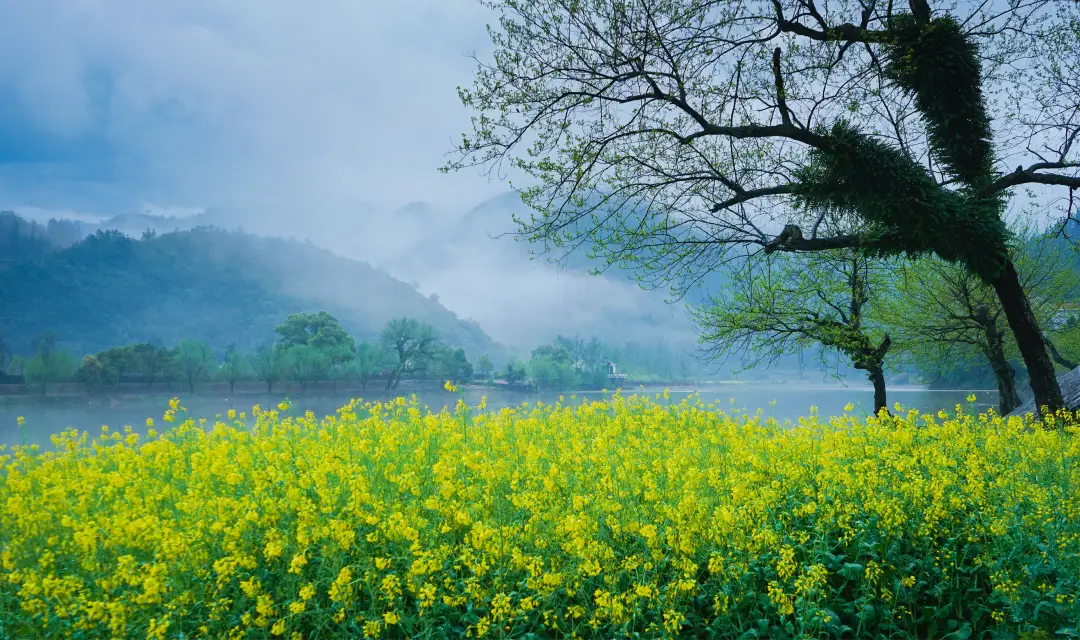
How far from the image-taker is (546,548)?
4.63 m

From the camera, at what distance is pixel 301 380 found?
34750 mm

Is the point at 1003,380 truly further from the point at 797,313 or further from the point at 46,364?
the point at 46,364

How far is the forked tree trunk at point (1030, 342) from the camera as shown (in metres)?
11.8

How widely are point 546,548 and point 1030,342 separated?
11667 millimetres

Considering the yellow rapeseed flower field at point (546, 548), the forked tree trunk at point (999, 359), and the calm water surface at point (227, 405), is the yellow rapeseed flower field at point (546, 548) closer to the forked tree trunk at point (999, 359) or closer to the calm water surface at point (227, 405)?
the calm water surface at point (227, 405)

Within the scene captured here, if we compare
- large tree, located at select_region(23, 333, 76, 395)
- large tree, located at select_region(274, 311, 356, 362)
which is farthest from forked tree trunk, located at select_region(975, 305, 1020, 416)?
large tree, located at select_region(23, 333, 76, 395)

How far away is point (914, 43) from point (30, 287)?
48855 millimetres

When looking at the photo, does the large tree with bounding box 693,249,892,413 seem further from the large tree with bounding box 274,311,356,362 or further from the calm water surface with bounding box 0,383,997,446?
the large tree with bounding box 274,311,356,362

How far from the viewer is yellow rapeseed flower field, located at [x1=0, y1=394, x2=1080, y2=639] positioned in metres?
4.21

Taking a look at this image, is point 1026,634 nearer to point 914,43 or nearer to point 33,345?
point 914,43

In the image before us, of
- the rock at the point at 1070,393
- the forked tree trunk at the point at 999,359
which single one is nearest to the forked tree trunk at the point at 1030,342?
the rock at the point at 1070,393

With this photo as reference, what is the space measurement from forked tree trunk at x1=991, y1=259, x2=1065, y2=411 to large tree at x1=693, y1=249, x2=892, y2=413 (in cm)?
324

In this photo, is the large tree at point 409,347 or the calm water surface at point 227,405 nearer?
the calm water surface at point 227,405

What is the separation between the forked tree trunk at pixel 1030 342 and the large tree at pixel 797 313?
10.6 ft
